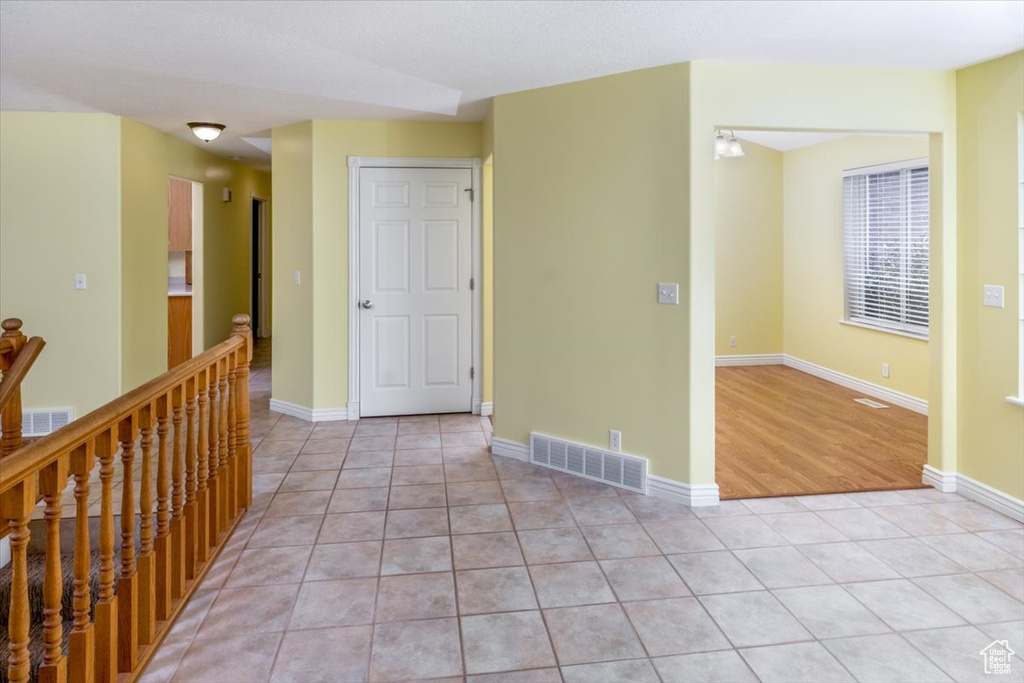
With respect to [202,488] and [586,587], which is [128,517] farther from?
[586,587]

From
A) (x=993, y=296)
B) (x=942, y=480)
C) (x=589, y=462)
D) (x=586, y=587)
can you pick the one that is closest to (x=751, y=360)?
(x=942, y=480)

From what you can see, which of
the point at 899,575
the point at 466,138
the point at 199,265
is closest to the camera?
the point at 899,575

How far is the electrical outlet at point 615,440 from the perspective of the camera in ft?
12.6

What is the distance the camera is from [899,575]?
2750 mm

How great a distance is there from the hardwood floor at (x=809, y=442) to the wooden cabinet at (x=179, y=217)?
6.06 m

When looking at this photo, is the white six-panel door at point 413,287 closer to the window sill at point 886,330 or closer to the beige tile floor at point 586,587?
the beige tile floor at point 586,587

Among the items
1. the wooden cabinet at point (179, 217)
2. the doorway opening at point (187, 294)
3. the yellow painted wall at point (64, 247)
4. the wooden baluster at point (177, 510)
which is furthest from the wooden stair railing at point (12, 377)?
the wooden cabinet at point (179, 217)

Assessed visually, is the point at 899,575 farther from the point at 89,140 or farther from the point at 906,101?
the point at 89,140

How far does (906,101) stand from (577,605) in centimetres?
318

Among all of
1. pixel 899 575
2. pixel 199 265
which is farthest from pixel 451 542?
pixel 199 265

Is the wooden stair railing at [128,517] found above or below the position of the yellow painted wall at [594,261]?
below

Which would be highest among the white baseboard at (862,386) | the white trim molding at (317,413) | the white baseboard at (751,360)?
the white baseboard at (751,360)

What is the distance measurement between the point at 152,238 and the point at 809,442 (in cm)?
536

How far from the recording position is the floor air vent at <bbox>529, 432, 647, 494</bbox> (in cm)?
376
